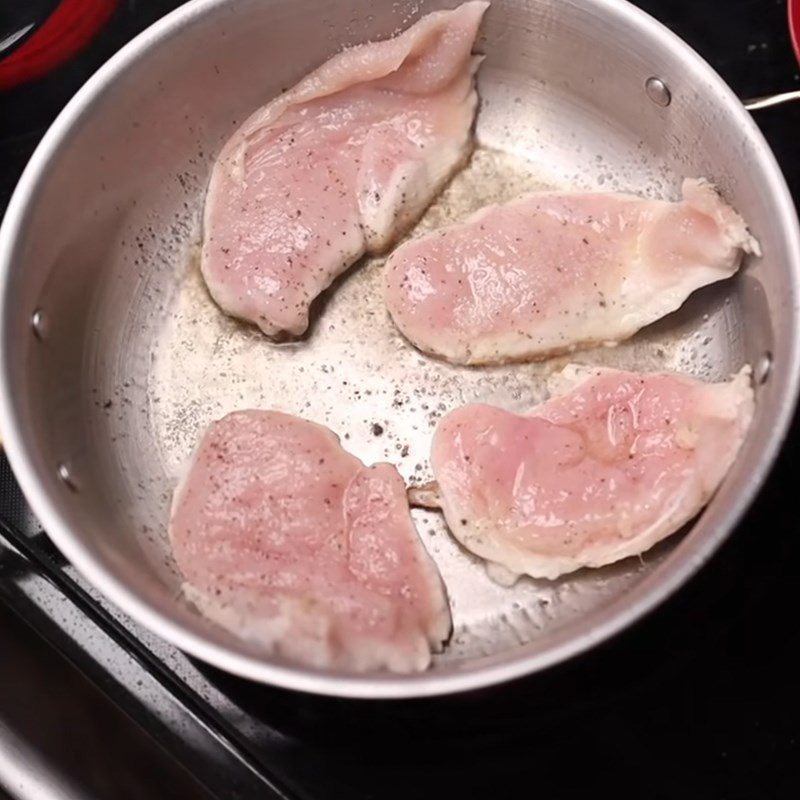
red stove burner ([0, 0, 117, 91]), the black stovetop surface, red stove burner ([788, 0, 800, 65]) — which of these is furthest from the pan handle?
red stove burner ([0, 0, 117, 91])

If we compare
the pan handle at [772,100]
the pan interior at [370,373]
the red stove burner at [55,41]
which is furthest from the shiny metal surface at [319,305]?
the red stove burner at [55,41]

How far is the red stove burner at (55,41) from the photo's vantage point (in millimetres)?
1475

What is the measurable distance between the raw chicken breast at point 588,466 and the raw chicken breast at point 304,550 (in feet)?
0.28

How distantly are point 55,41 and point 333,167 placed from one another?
54 cm

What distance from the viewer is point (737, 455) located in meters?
1.06

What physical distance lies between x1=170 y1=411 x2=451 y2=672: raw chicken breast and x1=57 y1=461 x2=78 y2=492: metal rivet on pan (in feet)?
0.41

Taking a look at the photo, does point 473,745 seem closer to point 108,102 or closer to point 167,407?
point 167,407

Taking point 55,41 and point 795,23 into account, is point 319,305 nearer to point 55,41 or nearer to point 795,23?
point 55,41

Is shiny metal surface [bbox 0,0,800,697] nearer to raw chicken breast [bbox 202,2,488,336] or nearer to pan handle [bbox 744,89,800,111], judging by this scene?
raw chicken breast [bbox 202,2,488,336]

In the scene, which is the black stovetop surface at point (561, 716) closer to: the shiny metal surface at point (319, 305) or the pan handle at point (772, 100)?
the shiny metal surface at point (319, 305)

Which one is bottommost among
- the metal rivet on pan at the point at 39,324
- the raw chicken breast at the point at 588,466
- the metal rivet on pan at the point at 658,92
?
the raw chicken breast at the point at 588,466

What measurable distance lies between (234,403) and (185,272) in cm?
22

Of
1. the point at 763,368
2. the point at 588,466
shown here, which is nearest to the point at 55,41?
the point at 588,466

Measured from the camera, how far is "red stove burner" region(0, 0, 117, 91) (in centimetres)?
147
